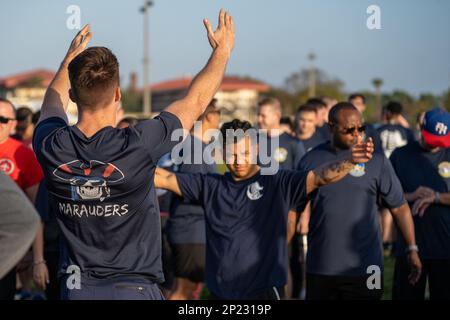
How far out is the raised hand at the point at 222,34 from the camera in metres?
3.72

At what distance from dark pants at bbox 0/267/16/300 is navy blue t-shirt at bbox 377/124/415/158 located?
26.2 feet

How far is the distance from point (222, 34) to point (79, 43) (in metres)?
0.89

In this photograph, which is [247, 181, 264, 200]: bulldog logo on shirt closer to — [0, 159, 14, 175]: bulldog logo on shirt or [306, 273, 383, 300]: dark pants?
[306, 273, 383, 300]: dark pants

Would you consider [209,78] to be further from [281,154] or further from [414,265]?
[281,154]

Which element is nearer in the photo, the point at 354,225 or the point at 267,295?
the point at 267,295

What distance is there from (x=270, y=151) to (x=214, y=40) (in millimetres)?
4725

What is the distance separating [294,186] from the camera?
582 centimetres

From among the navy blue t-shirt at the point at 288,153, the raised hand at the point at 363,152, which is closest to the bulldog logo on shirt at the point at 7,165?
the raised hand at the point at 363,152

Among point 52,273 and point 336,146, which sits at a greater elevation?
point 336,146

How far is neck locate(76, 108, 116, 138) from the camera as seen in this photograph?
3721 mm

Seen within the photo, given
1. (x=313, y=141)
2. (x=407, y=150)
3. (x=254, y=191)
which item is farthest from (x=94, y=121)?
(x=313, y=141)

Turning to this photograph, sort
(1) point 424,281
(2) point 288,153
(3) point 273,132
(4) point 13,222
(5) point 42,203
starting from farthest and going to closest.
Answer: (3) point 273,132 < (2) point 288,153 < (5) point 42,203 < (1) point 424,281 < (4) point 13,222
